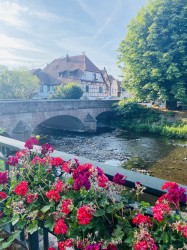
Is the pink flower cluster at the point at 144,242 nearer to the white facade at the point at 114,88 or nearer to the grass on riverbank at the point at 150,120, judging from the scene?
the grass on riverbank at the point at 150,120

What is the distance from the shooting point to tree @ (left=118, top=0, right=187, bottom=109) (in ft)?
54.2

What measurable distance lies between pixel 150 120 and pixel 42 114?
11720mm

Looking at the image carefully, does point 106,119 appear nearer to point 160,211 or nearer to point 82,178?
point 82,178

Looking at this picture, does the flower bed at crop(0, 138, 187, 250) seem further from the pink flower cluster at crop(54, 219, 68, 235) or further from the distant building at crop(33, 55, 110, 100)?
the distant building at crop(33, 55, 110, 100)

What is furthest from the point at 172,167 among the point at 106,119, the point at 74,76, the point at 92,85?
the point at 92,85

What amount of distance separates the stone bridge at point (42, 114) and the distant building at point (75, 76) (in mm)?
12449

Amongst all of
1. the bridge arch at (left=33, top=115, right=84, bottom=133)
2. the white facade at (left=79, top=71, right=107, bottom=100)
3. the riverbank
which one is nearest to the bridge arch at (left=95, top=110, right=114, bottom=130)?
the bridge arch at (left=33, top=115, right=84, bottom=133)

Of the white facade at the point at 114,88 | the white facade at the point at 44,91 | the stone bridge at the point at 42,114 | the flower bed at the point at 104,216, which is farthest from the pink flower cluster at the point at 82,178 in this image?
the white facade at the point at 114,88

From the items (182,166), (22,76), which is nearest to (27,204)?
(182,166)

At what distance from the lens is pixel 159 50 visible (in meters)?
17.7

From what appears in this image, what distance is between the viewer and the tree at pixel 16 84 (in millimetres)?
27031

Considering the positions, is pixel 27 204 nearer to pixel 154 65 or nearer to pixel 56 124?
pixel 154 65

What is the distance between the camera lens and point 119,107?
74.5 ft

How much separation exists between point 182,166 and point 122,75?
1521 centimetres
